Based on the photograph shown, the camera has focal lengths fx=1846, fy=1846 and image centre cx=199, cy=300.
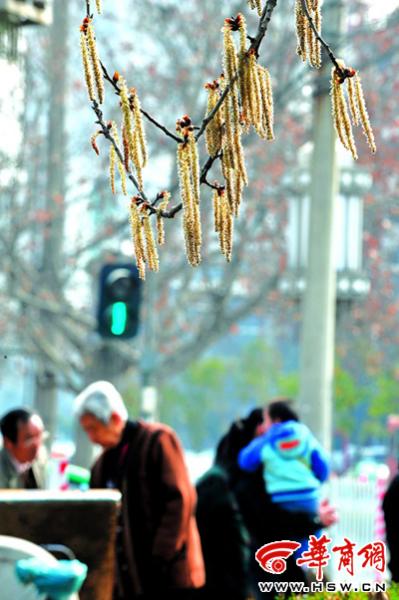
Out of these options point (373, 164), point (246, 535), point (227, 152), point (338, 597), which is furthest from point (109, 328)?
point (373, 164)

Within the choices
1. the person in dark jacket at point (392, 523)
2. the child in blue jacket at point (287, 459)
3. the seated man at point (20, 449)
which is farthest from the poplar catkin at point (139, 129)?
the child in blue jacket at point (287, 459)

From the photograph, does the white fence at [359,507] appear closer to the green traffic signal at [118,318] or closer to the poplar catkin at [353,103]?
the green traffic signal at [118,318]

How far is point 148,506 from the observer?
334 inches

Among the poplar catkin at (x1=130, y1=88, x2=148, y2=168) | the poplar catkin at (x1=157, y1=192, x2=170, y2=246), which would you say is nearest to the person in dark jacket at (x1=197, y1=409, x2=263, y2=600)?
the poplar catkin at (x1=157, y1=192, x2=170, y2=246)

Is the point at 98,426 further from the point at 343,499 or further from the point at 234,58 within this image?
the point at 343,499

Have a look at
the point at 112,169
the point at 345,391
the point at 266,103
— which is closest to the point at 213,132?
the point at 266,103

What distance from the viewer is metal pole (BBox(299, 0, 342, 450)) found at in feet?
45.3

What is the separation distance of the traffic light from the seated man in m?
5.27

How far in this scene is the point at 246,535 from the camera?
9906 mm

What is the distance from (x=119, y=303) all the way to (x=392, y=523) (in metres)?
5.96

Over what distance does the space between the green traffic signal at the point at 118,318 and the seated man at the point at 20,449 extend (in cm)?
523

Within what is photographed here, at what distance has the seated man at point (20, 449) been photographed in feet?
31.7

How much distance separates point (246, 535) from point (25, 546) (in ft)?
14.5

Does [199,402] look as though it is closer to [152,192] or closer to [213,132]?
[152,192]
